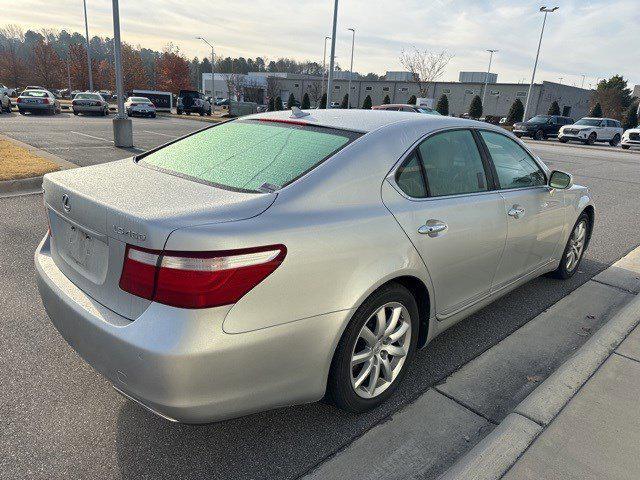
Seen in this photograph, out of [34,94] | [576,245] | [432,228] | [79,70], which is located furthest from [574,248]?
[79,70]

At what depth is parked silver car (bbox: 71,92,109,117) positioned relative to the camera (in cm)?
2872

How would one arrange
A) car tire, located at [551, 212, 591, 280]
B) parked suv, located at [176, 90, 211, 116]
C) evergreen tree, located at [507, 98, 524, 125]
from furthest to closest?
1. evergreen tree, located at [507, 98, 524, 125]
2. parked suv, located at [176, 90, 211, 116]
3. car tire, located at [551, 212, 591, 280]

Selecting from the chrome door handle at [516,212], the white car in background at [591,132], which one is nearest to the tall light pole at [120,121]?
the chrome door handle at [516,212]

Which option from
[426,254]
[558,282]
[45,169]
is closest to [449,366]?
[426,254]

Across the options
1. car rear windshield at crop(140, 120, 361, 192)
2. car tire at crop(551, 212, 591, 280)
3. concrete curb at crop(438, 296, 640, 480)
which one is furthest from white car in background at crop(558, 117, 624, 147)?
car rear windshield at crop(140, 120, 361, 192)

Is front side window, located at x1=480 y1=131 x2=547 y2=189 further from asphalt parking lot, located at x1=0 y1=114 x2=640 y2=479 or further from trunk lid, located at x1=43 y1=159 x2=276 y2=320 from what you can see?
trunk lid, located at x1=43 y1=159 x2=276 y2=320

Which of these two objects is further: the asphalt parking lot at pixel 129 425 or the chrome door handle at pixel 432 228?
the chrome door handle at pixel 432 228

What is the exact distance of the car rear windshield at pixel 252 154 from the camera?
8.08ft

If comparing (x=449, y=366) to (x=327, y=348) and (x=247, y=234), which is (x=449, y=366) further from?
(x=247, y=234)

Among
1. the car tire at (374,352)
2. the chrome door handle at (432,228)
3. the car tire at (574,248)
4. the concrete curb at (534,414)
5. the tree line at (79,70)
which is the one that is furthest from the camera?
the tree line at (79,70)

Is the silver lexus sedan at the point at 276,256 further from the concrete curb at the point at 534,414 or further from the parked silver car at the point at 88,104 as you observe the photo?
the parked silver car at the point at 88,104

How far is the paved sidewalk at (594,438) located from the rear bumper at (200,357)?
1.05 m

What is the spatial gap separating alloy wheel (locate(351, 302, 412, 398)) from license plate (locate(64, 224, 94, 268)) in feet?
4.55

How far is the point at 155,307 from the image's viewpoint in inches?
75.8
